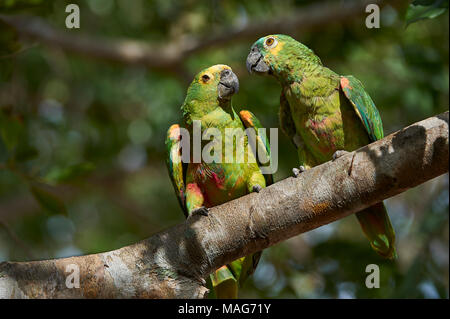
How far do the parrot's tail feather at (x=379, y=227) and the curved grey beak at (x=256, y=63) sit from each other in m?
1.34

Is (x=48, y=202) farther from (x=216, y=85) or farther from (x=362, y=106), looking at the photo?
(x=362, y=106)

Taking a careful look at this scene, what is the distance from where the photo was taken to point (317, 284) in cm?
571

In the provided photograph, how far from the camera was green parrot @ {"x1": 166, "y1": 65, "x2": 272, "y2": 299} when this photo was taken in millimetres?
3883

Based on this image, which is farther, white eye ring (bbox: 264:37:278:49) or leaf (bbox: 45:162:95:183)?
leaf (bbox: 45:162:95:183)

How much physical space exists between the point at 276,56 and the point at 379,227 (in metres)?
1.51

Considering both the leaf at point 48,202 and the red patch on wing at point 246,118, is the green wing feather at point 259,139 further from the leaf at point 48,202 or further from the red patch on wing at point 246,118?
the leaf at point 48,202

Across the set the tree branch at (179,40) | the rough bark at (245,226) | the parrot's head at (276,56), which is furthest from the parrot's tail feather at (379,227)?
the tree branch at (179,40)

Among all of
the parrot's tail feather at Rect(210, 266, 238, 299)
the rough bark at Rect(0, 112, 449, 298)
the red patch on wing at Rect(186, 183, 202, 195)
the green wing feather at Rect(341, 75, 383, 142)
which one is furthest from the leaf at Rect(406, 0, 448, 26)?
the parrot's tail feather at Rect(210, 266, 238, 299)

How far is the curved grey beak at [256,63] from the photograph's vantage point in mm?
3918

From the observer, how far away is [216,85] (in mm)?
3947

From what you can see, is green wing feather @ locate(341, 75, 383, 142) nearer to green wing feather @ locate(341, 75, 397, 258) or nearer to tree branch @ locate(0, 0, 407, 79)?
green wing feather @ locate(341, 75, 397, 258)

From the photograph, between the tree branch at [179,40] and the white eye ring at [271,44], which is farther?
the tree branch at [179,40]

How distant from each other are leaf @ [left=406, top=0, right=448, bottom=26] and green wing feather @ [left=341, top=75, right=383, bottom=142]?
92 cm
